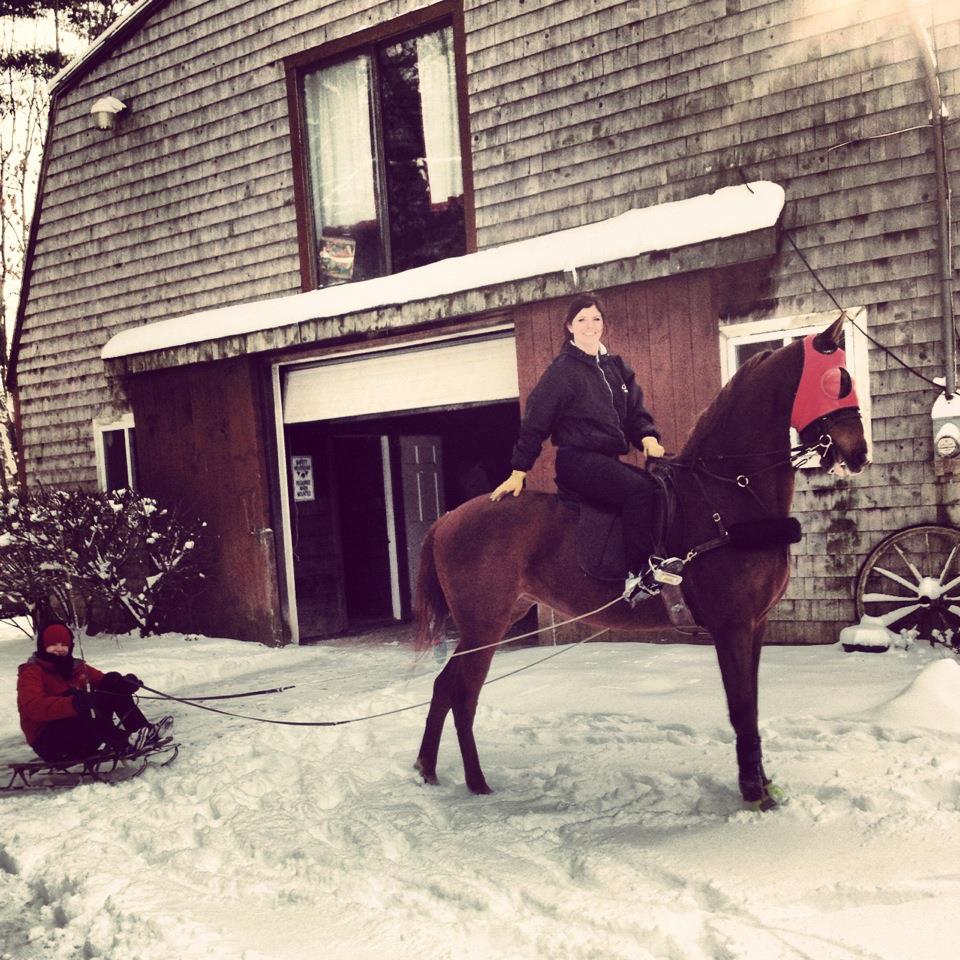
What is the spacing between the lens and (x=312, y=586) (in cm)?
→ 1043

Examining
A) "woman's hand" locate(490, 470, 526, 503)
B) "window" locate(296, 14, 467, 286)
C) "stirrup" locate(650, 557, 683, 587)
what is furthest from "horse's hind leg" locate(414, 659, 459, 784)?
"window" locate(296, 14, 467, 286)

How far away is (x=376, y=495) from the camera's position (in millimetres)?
11695

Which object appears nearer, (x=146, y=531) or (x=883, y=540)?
(x=883, y=540)

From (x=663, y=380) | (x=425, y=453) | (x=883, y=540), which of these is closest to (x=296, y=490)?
(x=425, y=453)

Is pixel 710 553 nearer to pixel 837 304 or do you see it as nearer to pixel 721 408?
pixel 721 408

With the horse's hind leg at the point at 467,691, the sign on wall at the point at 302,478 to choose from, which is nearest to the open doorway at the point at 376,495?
the sign on wall at the point at 302,478

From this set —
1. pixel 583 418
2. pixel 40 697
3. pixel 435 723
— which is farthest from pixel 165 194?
pixel 435 723

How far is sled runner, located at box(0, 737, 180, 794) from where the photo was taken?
17.0 feet

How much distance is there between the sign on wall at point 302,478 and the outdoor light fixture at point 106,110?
4657 millimetres

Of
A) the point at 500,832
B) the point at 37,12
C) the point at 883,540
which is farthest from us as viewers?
the point at 37,12

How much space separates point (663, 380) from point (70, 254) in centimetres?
817

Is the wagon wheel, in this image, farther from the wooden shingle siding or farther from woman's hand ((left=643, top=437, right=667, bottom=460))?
the wooden shingle siding

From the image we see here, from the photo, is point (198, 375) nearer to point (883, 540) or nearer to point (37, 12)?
point (883, 540)

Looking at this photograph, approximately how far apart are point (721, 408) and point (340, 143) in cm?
678
